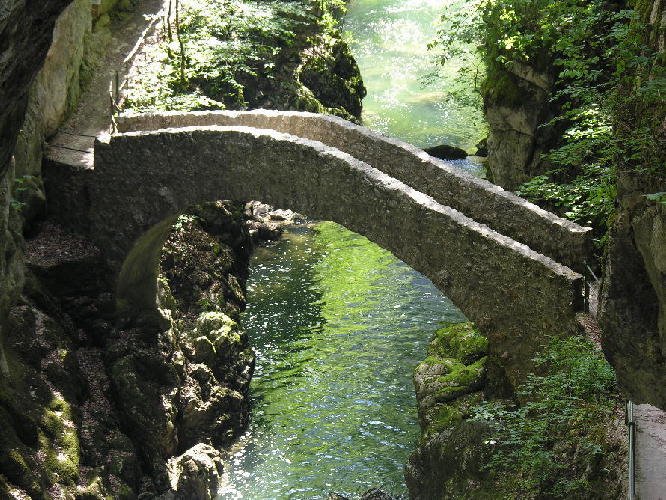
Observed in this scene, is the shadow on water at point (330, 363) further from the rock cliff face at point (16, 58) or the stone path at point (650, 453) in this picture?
the rock cliff face at point (16, 58)

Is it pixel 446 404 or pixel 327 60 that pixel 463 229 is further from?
pixel 327 60

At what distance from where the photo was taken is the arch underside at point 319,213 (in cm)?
1059

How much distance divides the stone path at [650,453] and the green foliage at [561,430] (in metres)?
0.28

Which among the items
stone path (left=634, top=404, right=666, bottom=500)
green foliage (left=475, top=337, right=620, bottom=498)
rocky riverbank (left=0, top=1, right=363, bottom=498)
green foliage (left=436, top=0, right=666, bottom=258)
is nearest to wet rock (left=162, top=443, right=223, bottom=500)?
rocky riverbank (left=0, top=1, right=363, bottom=498)

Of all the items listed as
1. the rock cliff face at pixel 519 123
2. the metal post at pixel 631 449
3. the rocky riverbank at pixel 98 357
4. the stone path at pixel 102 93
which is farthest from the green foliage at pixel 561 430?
the stone path at pixel 102 93

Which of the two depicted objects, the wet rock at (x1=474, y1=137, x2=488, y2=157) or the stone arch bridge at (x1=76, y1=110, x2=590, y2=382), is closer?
the stone arch bridge at (x1=76, y1=110, x2=590, y2=382)

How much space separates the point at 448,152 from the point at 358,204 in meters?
14.3

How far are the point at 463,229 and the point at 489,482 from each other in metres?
3.19

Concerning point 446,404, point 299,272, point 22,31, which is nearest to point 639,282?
point 22,31

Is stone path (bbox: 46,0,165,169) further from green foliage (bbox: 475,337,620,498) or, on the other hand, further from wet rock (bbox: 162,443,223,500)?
green foliage (bbox: 475,337,620,498)

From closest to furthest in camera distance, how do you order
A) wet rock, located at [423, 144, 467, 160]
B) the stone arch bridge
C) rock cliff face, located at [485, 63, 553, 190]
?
the stone arch bridge
rock cliff face, located at [485, 63, 553, 190]
wet rock, located at [423, 144, 467, 160]

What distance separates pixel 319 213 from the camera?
12.5 m

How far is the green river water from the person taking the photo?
14.2m

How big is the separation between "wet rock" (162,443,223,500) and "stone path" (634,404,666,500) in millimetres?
7393
